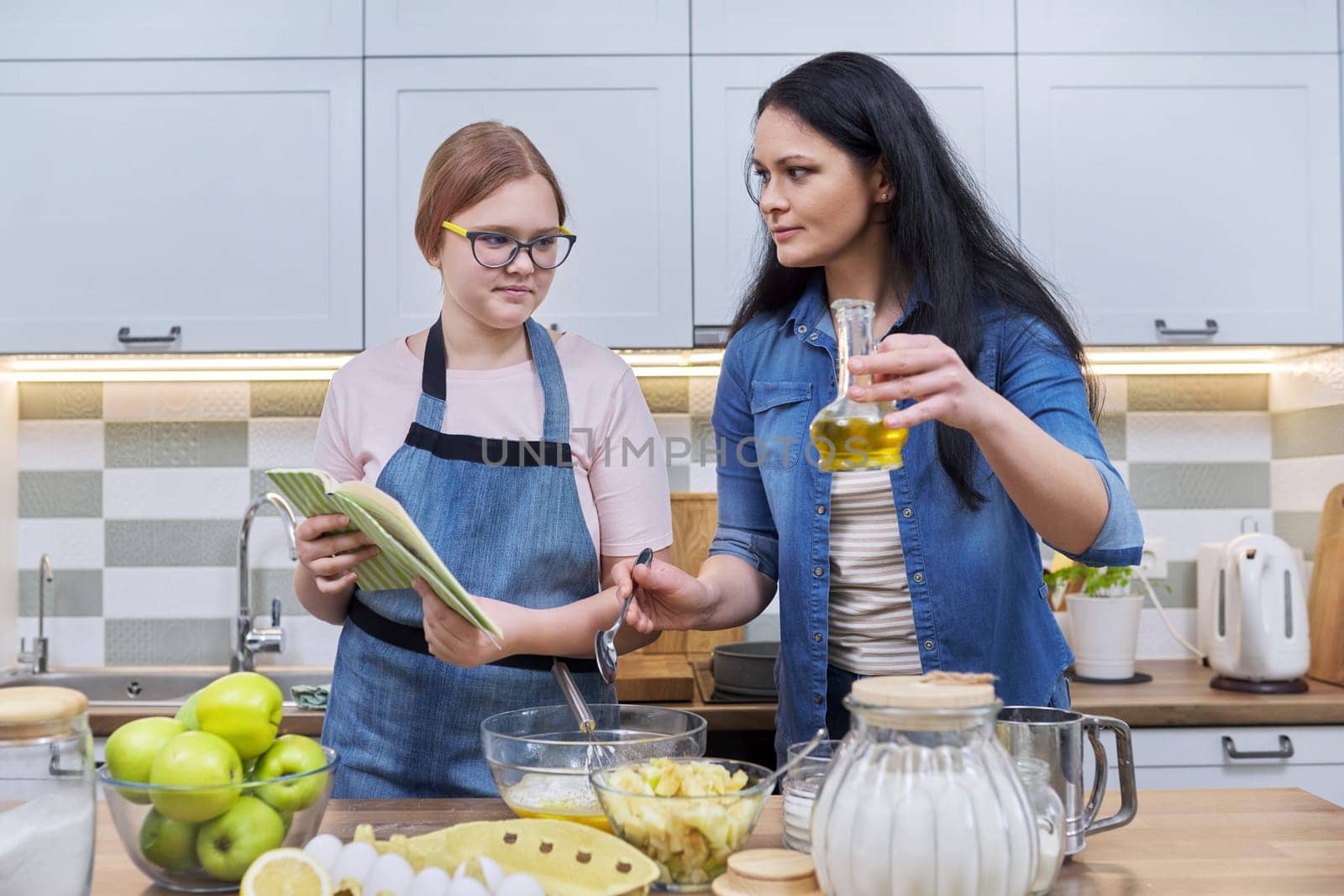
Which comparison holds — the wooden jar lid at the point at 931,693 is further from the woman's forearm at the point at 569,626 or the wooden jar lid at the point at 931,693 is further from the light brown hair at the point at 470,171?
the light brown hair at the point at 470,171

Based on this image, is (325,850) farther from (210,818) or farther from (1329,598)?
(1329,598)

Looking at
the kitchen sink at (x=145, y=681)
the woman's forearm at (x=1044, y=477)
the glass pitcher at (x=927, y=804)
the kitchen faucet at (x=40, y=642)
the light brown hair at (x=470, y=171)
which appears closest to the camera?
the glass pitcher at (x=927, y=804)

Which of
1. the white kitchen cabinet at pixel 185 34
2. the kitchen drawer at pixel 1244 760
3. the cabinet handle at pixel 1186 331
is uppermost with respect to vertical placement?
the white kitchen cabinet at pixel 185 34

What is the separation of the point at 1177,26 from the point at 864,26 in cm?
64

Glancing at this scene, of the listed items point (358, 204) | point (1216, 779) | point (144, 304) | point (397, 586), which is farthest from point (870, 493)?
point (144, 304)

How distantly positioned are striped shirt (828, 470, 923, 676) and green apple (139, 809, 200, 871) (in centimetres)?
82

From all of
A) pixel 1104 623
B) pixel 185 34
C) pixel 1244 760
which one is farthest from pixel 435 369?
pixel 1244 760

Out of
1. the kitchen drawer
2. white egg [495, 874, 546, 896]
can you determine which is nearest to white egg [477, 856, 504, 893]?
white egg [495, 874, 546, 896]

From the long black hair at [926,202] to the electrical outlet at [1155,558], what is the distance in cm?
133

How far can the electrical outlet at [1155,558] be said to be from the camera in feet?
8.63

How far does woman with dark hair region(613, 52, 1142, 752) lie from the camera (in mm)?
Answer: 1408

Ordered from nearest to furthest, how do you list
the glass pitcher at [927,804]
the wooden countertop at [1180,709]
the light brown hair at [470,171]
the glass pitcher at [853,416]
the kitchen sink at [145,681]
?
the glass pitcher at [927,804] < the glass pitcher at [853,416] < the light brown hair at [470,171] < the wooden countertop at [1180,709] < the kitchen sink at [145,681]

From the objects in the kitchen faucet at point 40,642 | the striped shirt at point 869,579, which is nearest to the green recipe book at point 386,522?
the striped shirt at point 869,579

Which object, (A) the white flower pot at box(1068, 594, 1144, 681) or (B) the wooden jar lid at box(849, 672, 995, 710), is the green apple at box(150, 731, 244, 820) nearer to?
(B) the wooden jar lid at box(849, 672, 995, 710)
